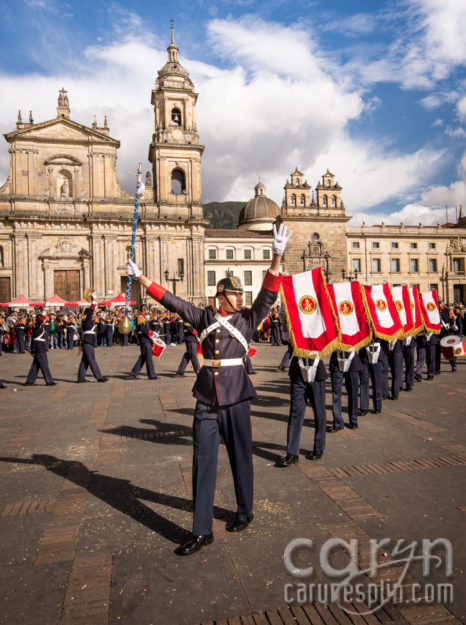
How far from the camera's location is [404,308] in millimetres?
9156

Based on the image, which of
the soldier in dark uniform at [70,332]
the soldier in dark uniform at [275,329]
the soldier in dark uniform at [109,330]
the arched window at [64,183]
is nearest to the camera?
the soldier in dark uniform at [70,332]

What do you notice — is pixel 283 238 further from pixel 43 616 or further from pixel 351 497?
pixel 43 616

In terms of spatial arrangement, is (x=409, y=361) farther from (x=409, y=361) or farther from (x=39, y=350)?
(x=39, y=350)

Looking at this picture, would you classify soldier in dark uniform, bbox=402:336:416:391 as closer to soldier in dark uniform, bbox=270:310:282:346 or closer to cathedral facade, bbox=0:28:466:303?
soldier in dark uniform, bbox=270:310:282:346

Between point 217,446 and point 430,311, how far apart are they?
8.74 m

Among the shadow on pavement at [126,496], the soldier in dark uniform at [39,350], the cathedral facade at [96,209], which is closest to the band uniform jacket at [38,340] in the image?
the soldier in dark uniform at [39,350]

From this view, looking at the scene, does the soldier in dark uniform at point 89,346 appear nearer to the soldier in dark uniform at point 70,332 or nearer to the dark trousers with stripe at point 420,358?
the dark trousers with stripe at point 420,358

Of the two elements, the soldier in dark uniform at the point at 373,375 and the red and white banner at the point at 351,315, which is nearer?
the red and white banner at the point at 351,315

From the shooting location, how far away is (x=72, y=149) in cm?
4028

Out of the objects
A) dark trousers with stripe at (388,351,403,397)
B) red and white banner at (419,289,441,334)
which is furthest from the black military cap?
red and white banner at (419,289,441,334)

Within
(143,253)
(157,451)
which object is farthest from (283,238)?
(143,253)

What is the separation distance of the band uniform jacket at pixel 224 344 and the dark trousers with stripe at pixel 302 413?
66.3 inches

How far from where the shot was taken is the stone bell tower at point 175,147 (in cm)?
4234

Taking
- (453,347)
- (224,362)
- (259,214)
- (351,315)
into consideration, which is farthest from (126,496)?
(259,214)
